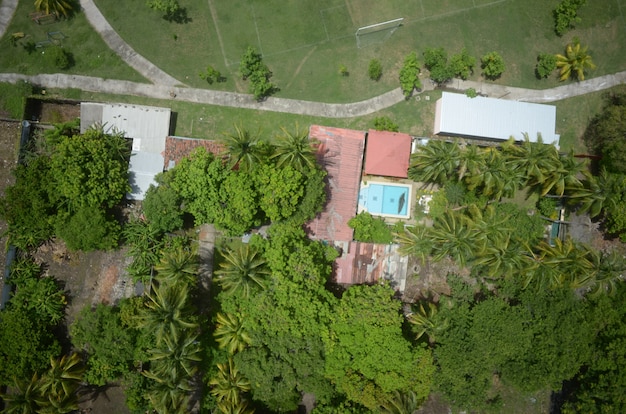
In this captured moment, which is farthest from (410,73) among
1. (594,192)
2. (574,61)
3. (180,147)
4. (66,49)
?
(66,49)

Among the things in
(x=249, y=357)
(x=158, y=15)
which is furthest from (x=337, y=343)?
(x=158, y=15)

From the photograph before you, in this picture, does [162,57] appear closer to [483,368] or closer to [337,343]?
[337,343]

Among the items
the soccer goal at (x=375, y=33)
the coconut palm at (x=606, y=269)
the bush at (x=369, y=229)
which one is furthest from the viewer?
the soccer goal at (x=375, y=33)

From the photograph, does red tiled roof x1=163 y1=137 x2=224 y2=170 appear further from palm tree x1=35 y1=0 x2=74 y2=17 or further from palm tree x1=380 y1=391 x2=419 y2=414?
palm tree x1=380 y1=391 x2=419 y2=414

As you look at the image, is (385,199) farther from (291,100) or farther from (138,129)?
(138,129)

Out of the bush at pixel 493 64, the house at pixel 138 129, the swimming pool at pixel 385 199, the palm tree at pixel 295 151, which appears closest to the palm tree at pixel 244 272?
the palm tree at pixel 295 151

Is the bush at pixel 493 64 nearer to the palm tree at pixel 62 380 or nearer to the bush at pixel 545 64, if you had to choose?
the bush at pixel 545 64
